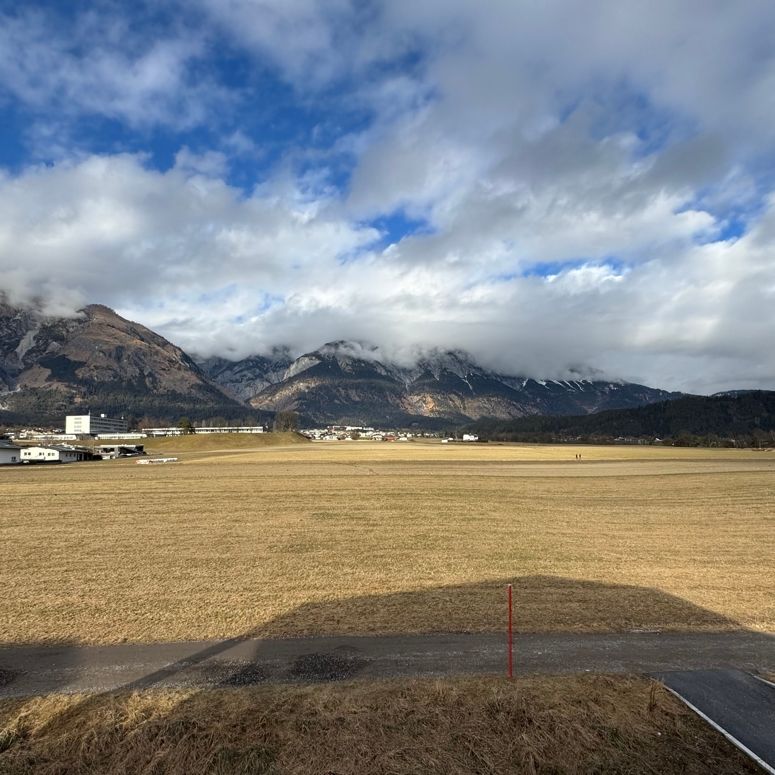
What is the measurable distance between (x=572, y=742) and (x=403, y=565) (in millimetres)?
11060

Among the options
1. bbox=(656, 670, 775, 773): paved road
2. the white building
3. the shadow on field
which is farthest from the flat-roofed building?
bbox=(656, 670, 775, 773): paved road

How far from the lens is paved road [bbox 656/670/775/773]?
7.39 metres

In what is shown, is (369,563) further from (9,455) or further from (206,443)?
(206,443)

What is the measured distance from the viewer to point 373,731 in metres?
7.58

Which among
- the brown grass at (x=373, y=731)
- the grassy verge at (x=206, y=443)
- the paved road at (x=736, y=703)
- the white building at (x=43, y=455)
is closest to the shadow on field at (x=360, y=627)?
the brown grass at (x=373, y=731)

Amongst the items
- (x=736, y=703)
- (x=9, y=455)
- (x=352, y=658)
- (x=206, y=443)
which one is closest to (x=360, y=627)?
(x=352, y=658)

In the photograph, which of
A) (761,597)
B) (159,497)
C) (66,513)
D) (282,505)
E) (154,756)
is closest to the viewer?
(154,756)

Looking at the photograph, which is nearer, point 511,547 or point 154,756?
point 154,756

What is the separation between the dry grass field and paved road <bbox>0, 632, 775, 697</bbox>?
77cm

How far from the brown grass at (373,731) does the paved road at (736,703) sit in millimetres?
Answer: 300

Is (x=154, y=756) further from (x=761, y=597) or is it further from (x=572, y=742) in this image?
(x=761, y=597)

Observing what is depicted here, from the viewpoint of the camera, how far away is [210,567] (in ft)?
58.6

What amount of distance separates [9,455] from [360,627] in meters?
105

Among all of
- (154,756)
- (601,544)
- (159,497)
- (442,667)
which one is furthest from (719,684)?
(159,497)
